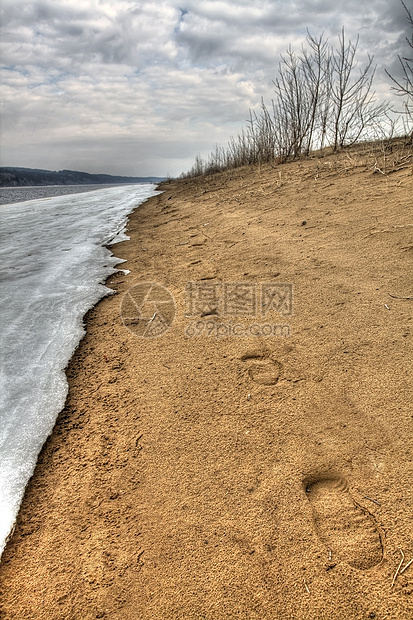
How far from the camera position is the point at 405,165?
5.19 metres

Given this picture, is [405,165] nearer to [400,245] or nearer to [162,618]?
[400,245]

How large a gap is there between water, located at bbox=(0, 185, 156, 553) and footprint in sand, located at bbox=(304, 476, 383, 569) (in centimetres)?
112

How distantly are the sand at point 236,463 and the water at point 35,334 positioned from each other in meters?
0.08

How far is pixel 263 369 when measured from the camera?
2.14 metres

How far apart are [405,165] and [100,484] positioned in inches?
220

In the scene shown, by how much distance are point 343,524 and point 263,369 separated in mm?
961

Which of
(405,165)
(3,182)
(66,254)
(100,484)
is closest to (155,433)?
(100,484)

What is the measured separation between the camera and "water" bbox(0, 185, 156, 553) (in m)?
1.70

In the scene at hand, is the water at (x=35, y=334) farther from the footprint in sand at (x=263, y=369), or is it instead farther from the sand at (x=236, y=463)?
the footprint in sand at (x=263, y=369)

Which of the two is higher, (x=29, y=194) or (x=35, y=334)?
A: (x=29, y=194)

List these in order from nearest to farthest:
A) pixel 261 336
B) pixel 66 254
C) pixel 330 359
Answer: pixel 330 359 → pixel 261 336 → pixel 66 254
